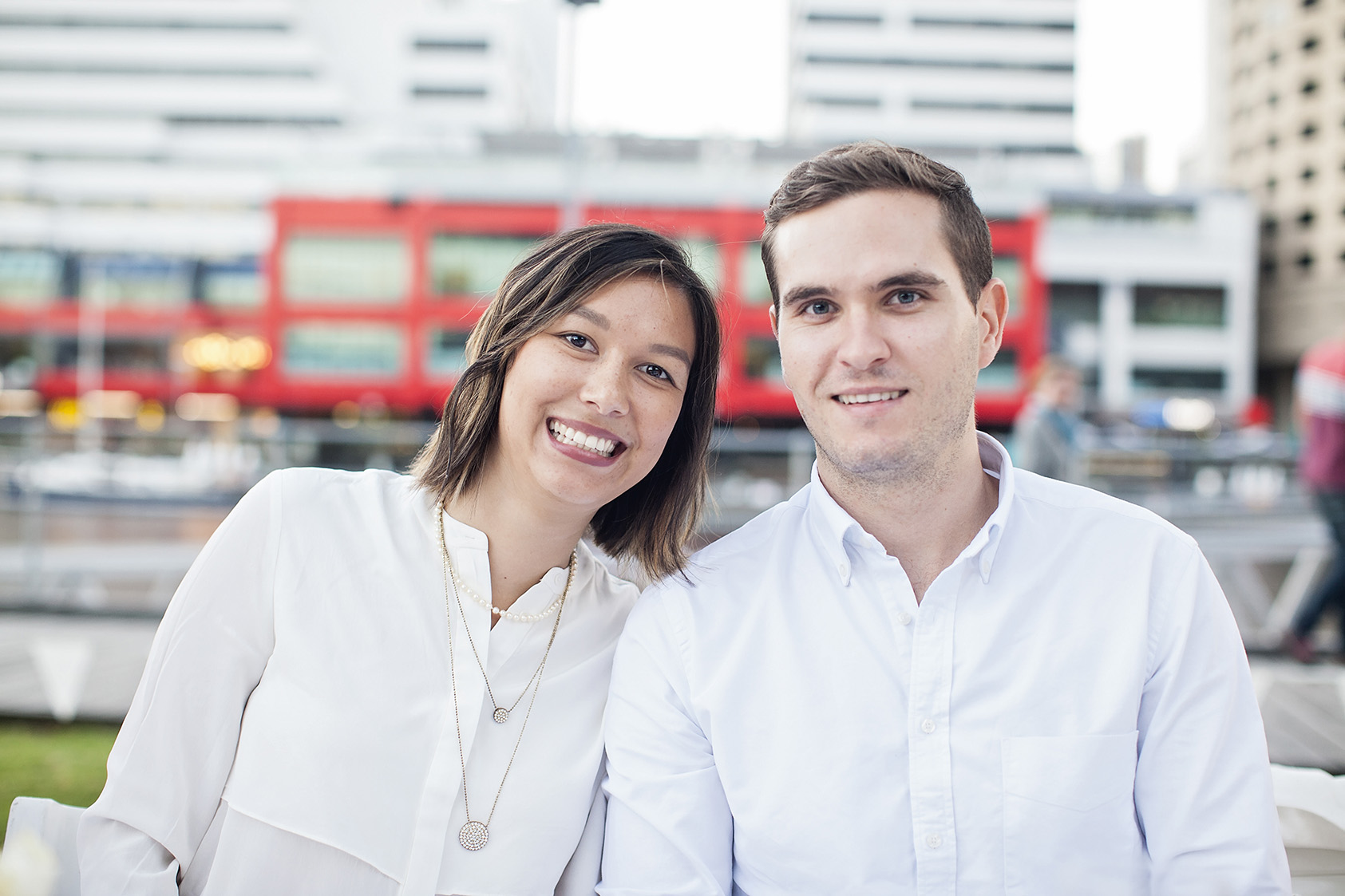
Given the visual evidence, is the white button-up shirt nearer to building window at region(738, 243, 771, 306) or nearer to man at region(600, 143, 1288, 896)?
man at region(600, 143, 1288, 896)

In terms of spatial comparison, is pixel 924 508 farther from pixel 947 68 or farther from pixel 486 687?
pixel 947 68

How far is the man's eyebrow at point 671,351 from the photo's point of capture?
1.68 metres

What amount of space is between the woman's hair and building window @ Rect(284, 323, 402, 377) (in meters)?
29.0

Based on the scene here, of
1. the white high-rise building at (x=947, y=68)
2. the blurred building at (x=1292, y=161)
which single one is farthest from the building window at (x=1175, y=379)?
the white high-rise building at (x=947, y=68)

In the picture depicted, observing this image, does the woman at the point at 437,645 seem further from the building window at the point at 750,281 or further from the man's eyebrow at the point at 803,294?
the building window at the point at 750,281

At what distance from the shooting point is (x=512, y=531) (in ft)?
5.76

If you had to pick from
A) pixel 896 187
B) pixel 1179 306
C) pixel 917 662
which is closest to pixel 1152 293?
pixel 1179 306

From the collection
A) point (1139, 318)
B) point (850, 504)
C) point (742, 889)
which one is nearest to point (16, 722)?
point (742, 889)

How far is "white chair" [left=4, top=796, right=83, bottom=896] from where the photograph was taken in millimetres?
1503

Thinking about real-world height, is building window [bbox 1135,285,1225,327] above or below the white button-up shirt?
above

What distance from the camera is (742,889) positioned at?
1.48 metres

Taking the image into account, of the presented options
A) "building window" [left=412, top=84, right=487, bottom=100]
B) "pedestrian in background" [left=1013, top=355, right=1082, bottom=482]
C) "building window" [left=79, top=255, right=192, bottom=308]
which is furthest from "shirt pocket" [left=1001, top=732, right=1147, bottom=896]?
"building window" [left=412, top=84, right=487, bottom=100]

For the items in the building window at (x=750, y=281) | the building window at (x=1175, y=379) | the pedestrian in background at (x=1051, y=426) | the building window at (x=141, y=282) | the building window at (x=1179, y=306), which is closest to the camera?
the pedestrian in background at (x=1051, y=426)

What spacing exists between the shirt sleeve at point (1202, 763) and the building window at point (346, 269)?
30.1 m
